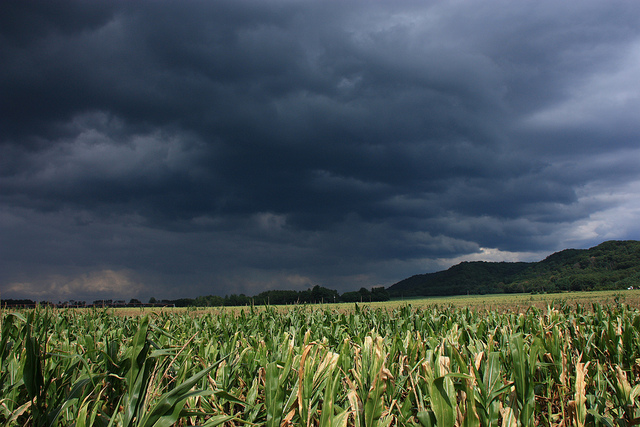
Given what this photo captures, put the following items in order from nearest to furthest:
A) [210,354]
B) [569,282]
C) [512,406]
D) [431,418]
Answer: [431,418]
[512,406]
[210,354]
[569,282]

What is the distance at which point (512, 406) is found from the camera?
2691 mm

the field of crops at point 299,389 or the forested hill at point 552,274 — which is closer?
the field of crops at point 299,389

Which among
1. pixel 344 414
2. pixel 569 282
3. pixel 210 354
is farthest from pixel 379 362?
pixel 569 282

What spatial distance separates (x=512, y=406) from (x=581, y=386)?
1.01 m

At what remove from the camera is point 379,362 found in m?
3.13

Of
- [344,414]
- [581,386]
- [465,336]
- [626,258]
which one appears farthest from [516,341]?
[626,258]

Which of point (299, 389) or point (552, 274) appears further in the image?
point (552, 274)

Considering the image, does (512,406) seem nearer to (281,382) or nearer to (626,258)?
(281,382)

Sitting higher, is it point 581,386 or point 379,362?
point 379,362

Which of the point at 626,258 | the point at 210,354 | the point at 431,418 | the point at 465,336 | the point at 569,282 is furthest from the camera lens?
the point at 626,258

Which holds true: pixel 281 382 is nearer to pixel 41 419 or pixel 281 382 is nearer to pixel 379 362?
pixel 379 362

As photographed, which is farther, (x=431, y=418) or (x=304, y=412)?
(x=304, y=412)

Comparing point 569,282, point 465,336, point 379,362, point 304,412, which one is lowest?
point 569,282

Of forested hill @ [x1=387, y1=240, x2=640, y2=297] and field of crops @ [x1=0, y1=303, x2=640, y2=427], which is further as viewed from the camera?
forested hill @ [x1=387, y1=240, x2=640, y2=297]
